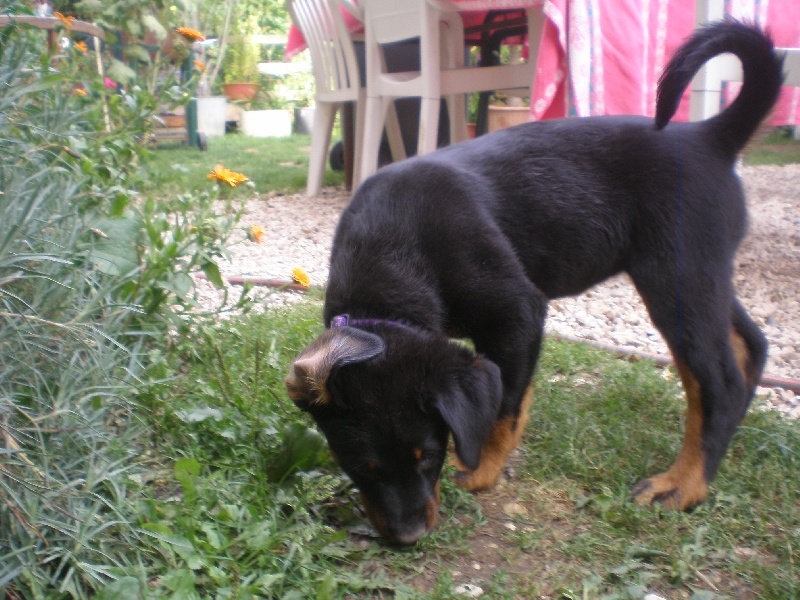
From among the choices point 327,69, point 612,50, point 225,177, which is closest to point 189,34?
point 225,177

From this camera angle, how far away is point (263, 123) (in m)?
12.3

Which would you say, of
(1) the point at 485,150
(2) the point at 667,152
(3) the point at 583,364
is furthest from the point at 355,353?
(3) the point at 583,364

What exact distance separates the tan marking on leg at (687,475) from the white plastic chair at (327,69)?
172 inches

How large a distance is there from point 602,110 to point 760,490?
2.38 m

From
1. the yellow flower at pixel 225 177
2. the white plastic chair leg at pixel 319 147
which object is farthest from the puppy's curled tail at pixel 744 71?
the white plastic chair leg at pixel 319 147

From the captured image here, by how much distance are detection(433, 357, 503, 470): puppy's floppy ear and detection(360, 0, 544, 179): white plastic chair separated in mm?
3297

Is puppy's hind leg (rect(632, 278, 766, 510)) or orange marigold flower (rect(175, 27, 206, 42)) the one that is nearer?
puppy's hind leg (rect(632, 278, 766, 510))

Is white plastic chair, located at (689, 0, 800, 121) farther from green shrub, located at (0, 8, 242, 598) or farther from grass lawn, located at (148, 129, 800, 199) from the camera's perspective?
grass lawn, located at (148, 129, 800, 199)

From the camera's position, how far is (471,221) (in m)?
2.26

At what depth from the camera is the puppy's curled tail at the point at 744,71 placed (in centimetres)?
224

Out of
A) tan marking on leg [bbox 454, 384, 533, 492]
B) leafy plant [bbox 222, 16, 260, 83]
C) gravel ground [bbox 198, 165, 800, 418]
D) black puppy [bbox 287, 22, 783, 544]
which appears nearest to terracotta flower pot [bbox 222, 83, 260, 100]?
leafy plant [bbox 222, 16, 260, 83]

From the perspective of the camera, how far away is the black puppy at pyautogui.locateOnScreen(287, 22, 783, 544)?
190cm

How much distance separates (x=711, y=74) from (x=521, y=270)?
5.11ft

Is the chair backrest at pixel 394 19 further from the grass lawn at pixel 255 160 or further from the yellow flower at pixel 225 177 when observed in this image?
the yellow flower at pixel 225 177
